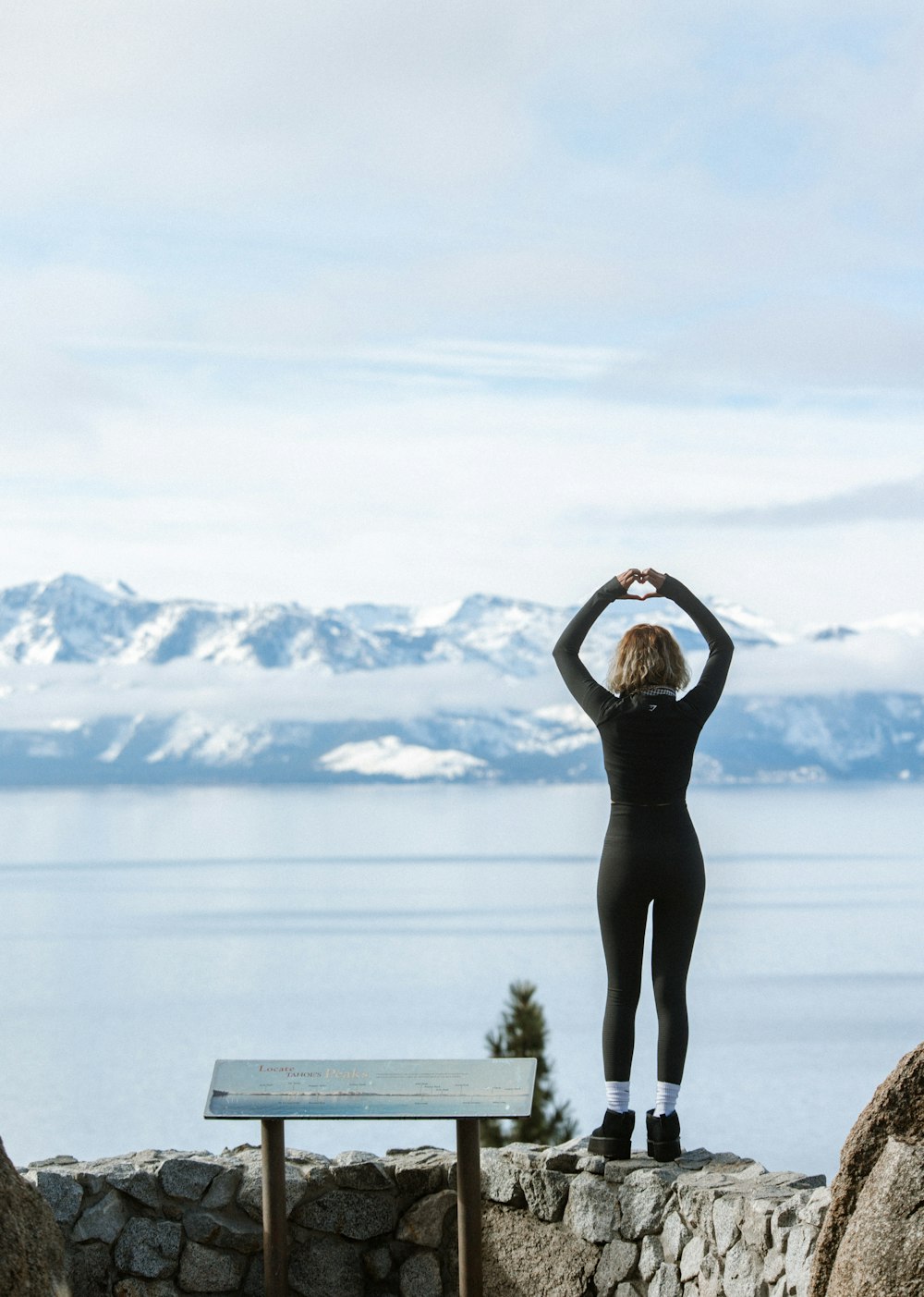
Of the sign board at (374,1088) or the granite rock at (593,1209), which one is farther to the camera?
the granite rock at (593,1209)

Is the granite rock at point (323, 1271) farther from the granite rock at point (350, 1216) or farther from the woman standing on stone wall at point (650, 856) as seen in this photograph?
the woman standing on stone wall at point (650, 856)

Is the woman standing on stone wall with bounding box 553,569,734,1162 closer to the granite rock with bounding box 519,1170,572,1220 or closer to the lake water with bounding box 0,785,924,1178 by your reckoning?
the granite rock with bounding box 519,1170,572,1220

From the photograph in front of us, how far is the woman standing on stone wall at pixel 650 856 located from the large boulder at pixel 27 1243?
2001mm

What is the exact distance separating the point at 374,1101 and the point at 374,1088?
0.08m

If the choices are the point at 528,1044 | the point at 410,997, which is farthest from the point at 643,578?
the point at 410,997

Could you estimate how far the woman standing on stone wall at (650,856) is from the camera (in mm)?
6387

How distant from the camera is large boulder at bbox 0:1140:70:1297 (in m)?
5.38

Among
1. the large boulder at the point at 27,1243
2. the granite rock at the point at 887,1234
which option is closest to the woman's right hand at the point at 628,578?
the granite rock at the point at 887,1234

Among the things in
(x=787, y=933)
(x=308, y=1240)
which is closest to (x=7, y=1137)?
(x=308, y=1240)

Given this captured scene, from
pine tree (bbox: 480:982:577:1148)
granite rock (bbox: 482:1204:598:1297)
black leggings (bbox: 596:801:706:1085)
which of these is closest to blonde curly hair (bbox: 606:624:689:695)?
black leggings (bbox: 596:801:706:1085)

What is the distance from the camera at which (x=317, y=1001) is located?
91312 millimetres

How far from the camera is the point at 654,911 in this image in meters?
6.47

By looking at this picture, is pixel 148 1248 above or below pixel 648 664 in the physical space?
below

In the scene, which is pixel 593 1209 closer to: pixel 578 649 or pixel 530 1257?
pixel 530 1257
